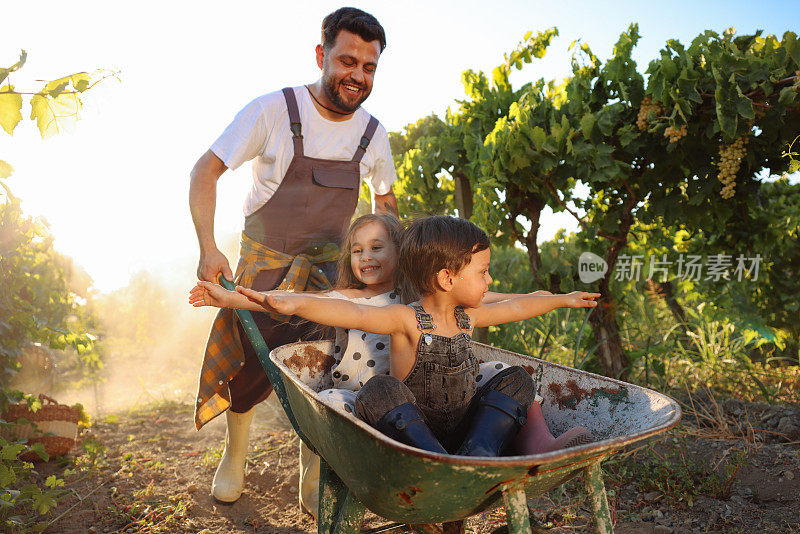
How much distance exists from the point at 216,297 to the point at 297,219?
3.04 ft

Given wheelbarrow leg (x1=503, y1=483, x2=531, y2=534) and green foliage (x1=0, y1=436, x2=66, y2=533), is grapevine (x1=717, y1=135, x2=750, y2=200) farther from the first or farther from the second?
green foliage (x1=0, y1=436, x2=66, y2=533)

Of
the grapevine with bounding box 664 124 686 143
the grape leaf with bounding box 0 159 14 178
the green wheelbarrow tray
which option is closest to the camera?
the green wheelbarrow tray

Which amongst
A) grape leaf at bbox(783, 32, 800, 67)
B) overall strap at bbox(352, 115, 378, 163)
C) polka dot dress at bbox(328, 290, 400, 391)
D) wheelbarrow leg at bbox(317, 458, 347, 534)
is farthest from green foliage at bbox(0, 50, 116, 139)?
grape leaf at bbox(783, 32, 800, 67)

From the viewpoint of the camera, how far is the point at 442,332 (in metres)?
1.93

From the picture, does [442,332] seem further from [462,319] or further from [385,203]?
[385,203]

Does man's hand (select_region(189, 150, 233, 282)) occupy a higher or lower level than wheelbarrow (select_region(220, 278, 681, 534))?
higher

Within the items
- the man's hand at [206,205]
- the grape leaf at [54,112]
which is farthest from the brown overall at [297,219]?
the grape leaf at [54,112]

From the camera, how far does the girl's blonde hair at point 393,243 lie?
2.20 metres

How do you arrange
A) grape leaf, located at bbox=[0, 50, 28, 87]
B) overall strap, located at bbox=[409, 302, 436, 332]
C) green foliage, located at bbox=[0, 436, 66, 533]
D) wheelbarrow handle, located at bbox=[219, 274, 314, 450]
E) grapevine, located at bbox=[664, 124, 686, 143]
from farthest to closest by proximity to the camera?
grapevine, located at bbox=[664, 124, 686, 143]
wheelbarrow handle, located at bbox=[219, 274, 314, 450]
green foliage, located at bbox=[0, 436, 66, 533]
overall strap, located at bbox=[409, 302, 436, 332]
grape leaf, located at bbox=[0, 50, 28, 87]

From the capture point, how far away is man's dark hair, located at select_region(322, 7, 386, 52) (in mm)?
2588

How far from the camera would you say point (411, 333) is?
74.7 inches

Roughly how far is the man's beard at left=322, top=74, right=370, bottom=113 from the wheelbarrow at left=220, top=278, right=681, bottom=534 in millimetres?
1145

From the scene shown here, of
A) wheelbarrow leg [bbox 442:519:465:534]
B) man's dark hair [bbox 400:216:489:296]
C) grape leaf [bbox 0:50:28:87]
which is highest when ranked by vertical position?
grape leaf [bbox 0:50:28:87]

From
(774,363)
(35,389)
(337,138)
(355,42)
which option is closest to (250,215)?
(337,138)
